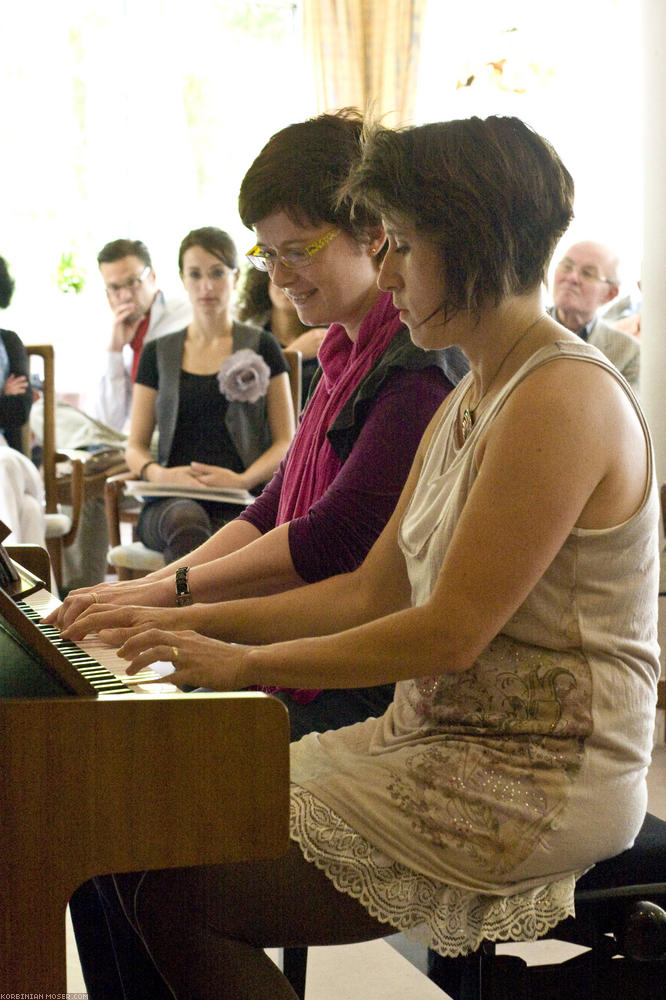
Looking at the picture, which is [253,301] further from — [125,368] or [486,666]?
[486,666]

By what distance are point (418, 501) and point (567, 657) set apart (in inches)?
11.8

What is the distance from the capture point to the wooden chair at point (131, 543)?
3613mm

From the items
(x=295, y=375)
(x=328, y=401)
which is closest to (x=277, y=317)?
(x=295, y=375)

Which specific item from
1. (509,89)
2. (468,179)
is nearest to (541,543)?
(468,179)

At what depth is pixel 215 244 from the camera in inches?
151

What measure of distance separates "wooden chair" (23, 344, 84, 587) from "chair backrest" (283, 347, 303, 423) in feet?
2.99

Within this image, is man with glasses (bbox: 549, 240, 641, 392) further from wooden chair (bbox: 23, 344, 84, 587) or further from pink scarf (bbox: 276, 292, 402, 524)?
pink scarf (bbox: 276, 292, 402, 524)

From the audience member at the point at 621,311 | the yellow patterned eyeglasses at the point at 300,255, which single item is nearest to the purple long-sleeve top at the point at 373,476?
the yellow patterned eyeglasses at the point at 300,255

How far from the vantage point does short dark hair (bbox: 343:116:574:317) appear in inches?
48.6

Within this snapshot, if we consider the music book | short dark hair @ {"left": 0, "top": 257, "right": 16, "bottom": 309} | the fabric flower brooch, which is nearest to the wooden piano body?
the music book

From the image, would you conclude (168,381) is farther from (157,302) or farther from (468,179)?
(468,179)

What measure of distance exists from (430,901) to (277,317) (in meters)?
3.40

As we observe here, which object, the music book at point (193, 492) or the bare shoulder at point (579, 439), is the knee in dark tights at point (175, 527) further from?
the bare shoulder at point (579, 439)

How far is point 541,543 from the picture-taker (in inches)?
44.6
